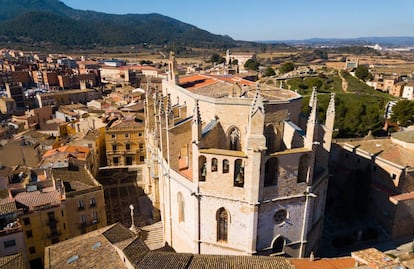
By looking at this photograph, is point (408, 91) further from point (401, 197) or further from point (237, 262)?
point (237, 262)

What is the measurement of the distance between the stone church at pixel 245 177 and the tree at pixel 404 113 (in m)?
40.7

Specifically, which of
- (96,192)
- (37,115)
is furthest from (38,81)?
(96,192)

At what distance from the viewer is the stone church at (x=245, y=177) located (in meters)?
19.9

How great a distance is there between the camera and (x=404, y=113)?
186 feet

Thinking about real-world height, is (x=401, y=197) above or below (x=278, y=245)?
below

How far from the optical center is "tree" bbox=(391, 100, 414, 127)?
56.3 metres

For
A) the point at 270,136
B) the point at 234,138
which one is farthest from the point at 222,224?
the point at 270,136

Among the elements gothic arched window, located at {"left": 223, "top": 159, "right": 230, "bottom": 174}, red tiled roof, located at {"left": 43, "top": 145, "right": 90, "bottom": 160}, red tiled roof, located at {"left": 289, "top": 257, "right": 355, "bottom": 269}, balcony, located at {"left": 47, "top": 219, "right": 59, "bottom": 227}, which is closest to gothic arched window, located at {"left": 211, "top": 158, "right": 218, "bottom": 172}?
gothic arched window, located at {"left": 223, "top": 159, "right": 230, "bottom": 174}

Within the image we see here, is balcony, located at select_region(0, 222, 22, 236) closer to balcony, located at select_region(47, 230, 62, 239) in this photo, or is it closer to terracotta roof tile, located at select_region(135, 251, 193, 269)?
balcony, located at select_region(47, 230, 62, 239)

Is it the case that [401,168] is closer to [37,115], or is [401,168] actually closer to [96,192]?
[96,192]

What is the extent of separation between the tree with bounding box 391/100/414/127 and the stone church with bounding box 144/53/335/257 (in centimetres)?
4072

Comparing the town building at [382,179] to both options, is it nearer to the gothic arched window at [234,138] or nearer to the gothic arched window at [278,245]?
the gothic arched window at [278,245]

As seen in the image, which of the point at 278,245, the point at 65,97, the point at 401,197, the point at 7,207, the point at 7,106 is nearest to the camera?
the point at 278,245

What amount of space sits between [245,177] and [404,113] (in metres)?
50.6
